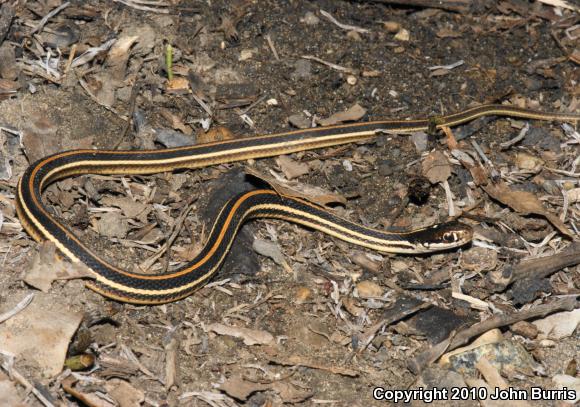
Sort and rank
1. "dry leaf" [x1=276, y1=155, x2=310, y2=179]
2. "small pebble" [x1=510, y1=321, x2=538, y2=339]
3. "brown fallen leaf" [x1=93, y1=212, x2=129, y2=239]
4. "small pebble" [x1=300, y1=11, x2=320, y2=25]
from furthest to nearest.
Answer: "small pebble" [x1=300, y1=11, x2=320, y2=25]
"dry leaf" [x1=276, y1=155, x2=310, y2=179]
"brown fallen leaf" [x1=93, y1=212, x2=129, y2=239]
"small pebble" [x1=510, y1=321, x2=538, y2=339]

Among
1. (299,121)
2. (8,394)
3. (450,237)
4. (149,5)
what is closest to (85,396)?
(8,394)

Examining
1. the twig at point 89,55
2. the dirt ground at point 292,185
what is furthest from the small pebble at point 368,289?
the twig at point 89,55

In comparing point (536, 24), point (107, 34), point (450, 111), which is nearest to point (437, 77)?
point (450, 111)

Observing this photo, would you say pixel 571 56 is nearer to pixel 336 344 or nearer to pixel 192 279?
pixel 336 344

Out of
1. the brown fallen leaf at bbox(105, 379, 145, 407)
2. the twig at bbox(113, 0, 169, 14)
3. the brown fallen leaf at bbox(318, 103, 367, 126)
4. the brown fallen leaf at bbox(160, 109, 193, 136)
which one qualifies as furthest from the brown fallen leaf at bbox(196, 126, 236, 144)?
the brown fallen leaf at bbox(105, 379, 145, 407)

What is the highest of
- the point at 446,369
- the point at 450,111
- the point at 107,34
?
the point at 107,34

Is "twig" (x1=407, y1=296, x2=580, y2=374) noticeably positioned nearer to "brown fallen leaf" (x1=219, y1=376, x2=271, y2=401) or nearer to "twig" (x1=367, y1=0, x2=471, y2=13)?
"brown fallen leaf" (x1=219, y1=376, x2=271, y2=401)
